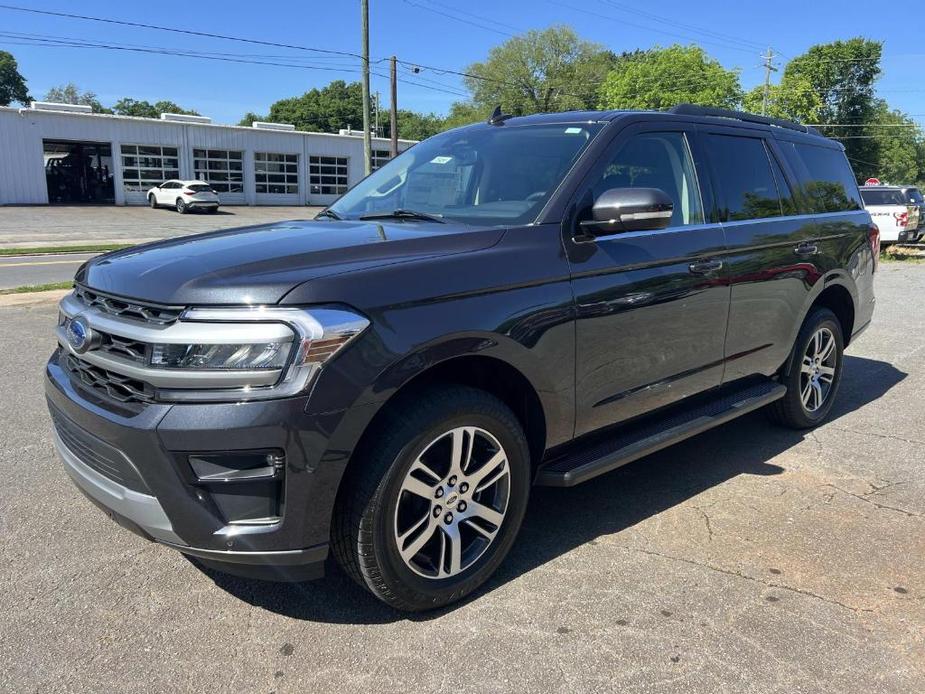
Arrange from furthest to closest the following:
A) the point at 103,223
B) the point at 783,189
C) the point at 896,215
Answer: the point at 103,223
the point at 896,215
the point at 783,189

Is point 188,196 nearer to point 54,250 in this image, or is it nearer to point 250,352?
point 54,250

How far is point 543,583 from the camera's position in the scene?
3010 mm

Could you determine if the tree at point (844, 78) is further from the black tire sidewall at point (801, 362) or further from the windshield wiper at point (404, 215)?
the windshield wiper at point (404, 215)

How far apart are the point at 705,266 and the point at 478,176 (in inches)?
49.1

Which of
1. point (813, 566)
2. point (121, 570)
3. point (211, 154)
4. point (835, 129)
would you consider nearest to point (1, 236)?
point (211, 154)

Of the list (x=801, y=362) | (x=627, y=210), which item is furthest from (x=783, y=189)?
(x=627, y=210)

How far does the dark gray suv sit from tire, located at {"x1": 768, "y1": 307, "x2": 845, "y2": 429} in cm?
58

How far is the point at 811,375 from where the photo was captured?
496 centimetres

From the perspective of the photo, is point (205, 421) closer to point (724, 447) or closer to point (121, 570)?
point (121, 570)

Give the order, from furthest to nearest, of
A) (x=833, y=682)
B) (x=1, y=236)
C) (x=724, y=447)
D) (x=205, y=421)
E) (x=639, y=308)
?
(x=1, y=236)
(x=724, y=447)
(x=639, y=308)
(x=833, y=682)
(x=205, y=421)

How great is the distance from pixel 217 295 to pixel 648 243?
6.64 ft

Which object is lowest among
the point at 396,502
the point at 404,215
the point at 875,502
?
the point at 875,502

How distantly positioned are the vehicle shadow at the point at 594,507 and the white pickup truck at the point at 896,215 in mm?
15934

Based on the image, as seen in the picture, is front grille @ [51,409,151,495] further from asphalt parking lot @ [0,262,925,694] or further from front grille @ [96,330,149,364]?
asphalt parking lot @ [0,262,925,694]
